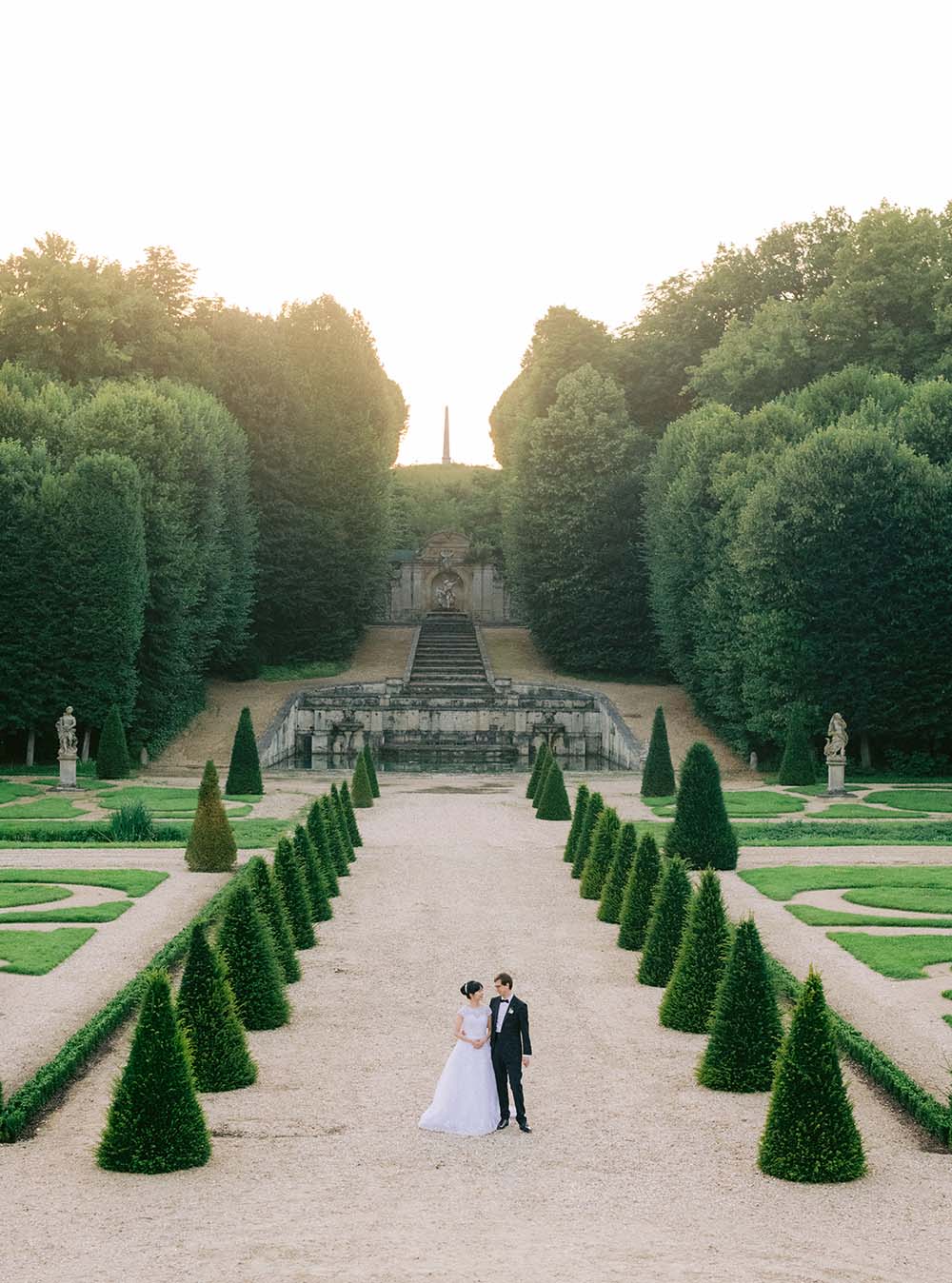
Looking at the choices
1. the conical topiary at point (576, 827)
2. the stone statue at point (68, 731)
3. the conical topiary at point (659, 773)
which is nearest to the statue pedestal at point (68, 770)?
the stone statue at point (68, 731)

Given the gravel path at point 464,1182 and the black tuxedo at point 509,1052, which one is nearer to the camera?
the gravel path at point 464,1182

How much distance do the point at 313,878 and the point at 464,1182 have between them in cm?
1068

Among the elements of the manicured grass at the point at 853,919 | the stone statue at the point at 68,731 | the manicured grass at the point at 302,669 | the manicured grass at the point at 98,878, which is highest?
the manicured grass at the point at 302,669

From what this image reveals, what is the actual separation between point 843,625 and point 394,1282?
37.2 meters

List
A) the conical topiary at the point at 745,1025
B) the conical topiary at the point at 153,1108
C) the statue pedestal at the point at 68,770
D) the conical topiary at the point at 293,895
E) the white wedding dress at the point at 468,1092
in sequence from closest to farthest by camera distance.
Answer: the conical topiary at the point at 153,1108, the white wedding dress at the point at 468,1092, the conical topiary at the point at 745,1025, the conical topiary at the point at 293,895, the statue pedestal at the point at 68,770

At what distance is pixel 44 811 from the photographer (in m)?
33.1

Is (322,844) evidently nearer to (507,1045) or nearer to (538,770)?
(507,1045)

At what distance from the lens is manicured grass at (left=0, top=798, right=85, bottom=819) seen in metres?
32.2

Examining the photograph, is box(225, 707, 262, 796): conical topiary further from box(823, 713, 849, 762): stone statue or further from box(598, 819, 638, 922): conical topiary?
box(598, 819, 638, 922): conical topiary

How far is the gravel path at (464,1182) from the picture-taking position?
28.8 ft

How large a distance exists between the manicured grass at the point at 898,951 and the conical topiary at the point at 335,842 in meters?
8.79

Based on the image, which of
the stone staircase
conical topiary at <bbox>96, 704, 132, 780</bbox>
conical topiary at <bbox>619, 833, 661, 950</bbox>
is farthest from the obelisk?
conical topiary at <bbox>619, 833, 661, 950</bbox>

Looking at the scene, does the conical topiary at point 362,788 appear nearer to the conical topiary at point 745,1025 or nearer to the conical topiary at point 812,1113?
the conical topiary at point 745,1025

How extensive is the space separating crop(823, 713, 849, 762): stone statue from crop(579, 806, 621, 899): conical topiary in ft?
56.3
